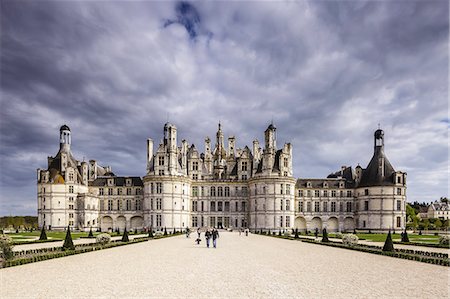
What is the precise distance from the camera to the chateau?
70.1 m

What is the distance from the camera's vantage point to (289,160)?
7169 cm

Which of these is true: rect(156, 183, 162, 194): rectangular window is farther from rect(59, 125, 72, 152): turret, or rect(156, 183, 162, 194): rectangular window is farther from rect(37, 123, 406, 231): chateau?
rect(59, 125, 72, 152): turret

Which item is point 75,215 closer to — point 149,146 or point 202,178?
point 149,146

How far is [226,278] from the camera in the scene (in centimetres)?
1658

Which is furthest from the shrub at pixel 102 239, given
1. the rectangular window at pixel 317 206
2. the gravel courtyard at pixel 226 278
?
the rectangular window at pixel 317 206

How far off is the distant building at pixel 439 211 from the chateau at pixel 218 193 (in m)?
76.3

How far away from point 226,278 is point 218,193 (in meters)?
61.2

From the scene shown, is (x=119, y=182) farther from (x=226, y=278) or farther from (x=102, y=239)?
(x=226, y=278)

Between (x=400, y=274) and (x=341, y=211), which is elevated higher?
(x=400, y=274)

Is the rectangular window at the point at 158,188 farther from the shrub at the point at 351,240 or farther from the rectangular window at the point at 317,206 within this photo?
the shrub at the point at 351,240

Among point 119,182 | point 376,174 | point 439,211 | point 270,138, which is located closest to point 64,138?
point 119,182

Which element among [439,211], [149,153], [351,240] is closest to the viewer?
[351,240]

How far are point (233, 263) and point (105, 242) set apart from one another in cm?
1779

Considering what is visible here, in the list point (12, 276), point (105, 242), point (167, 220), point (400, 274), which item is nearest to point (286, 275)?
point (400, 274)
